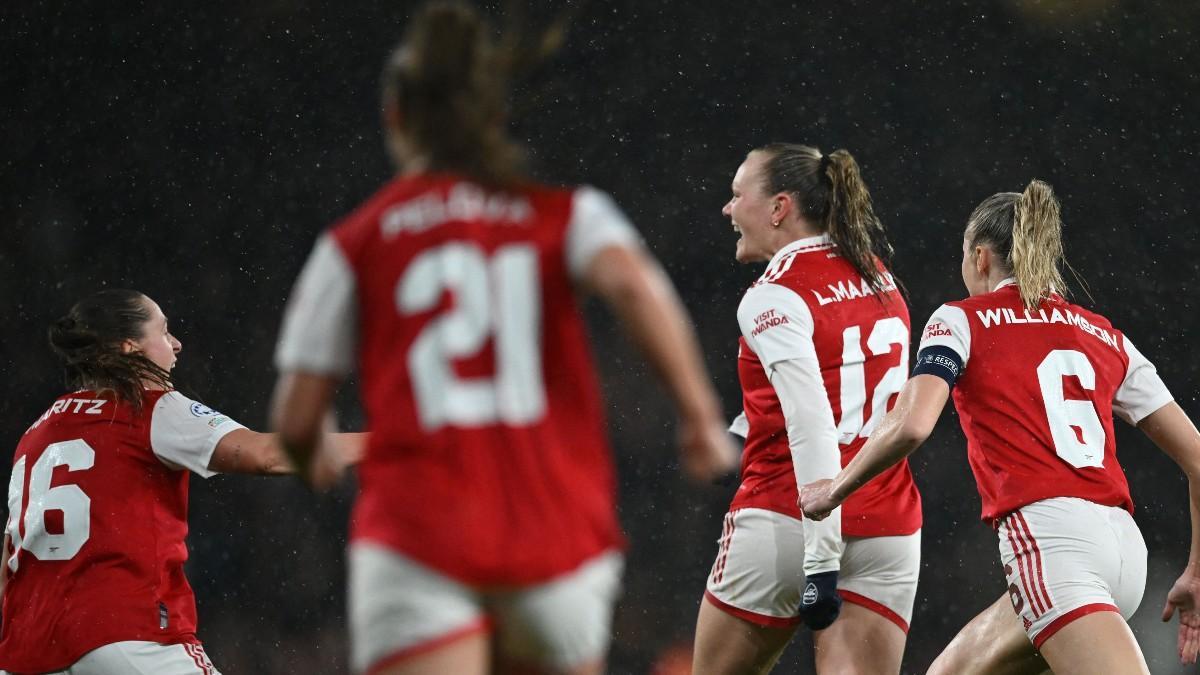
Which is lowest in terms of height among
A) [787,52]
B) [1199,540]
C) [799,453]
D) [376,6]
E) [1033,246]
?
[1199,540]

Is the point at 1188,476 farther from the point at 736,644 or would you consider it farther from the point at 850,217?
the point at 736,644

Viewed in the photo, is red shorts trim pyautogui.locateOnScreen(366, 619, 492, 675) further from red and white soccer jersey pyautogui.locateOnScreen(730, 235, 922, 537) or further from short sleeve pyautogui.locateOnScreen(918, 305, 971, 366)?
short sleeve pyautogui.locateOnScreen(918, 305, 971, 366)

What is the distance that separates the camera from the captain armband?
3.04 meters

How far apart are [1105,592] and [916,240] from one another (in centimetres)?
354

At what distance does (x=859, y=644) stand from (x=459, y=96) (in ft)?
6.19

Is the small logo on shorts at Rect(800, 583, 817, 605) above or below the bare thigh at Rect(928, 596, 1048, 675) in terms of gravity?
above

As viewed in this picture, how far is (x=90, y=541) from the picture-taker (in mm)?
3016

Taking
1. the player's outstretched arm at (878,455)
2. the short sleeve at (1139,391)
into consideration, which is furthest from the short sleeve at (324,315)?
the short sleeve at (1139,391)

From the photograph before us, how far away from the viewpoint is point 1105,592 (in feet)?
9.89

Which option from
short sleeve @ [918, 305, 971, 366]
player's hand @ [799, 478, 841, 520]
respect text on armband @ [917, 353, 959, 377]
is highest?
short sleeve @ [918, 305, 971, 366]

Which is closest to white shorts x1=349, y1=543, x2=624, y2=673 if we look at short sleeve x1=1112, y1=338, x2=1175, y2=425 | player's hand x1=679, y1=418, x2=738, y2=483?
player's hand x1=679, y1=418, x2=738, y2=483

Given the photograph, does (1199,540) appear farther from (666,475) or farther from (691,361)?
(666,475)

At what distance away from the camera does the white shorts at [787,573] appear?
3.08 metres

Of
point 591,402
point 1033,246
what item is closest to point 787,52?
point 1033,246
